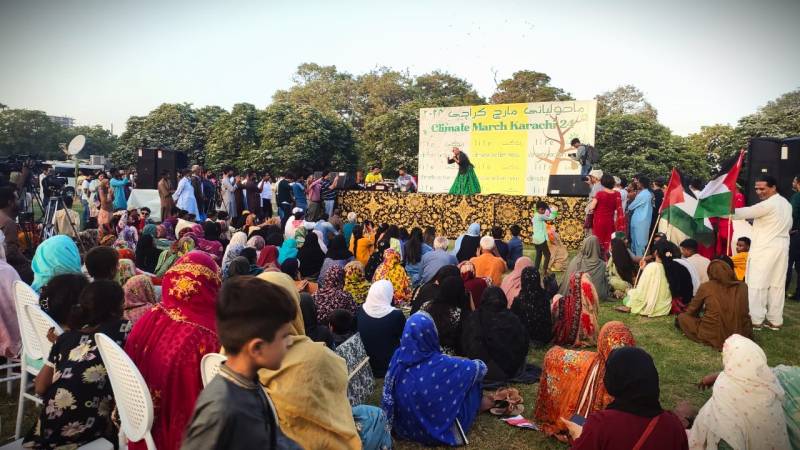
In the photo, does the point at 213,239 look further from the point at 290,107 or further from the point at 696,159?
the point at 696,159

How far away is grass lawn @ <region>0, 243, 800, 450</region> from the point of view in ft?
11.0

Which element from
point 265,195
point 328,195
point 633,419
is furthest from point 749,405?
point 265,195

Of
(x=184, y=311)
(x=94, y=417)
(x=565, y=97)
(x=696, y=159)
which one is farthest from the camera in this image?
(x=565, y=97)

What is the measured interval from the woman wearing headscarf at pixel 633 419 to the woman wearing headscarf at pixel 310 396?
979mm

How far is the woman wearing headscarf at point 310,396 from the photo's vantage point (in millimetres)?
1950

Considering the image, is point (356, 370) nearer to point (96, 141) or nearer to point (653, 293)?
point (653, 293)

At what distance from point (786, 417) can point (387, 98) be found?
127ft

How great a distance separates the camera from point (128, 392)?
6.95 feet

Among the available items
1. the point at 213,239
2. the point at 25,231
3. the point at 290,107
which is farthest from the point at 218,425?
the point at 290,107

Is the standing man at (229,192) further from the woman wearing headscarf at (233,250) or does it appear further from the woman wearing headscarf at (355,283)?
the woman wearing headscarf at (355,283)

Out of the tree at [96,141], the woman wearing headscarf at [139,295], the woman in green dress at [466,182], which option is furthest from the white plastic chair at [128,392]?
the tree at [96,141]

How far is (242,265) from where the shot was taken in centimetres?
430

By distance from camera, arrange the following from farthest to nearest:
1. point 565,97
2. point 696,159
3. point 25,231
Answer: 1. point 565,97
2. point 696,159
3. point 25,231

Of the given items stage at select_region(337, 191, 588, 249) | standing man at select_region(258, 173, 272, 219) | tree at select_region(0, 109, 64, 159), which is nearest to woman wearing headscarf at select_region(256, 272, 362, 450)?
stage at select_region(337, 191, 588, 249)
